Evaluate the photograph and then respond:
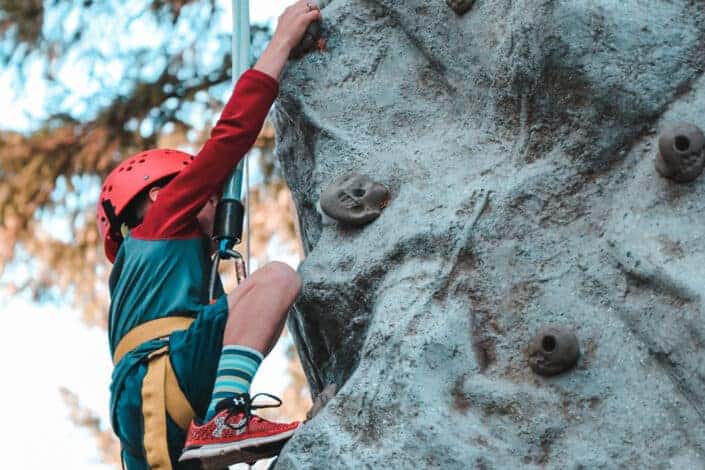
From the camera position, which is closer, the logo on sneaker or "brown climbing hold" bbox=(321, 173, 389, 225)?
the logo on sneaker

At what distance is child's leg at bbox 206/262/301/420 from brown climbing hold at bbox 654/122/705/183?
94cm

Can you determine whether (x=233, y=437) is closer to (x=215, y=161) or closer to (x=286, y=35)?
(x=215, y=161)

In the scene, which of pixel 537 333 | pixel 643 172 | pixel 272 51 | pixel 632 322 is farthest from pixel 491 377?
pixel 272 51

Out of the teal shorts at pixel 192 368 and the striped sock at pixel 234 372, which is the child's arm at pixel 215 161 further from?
the striped sock at pixel 234 372

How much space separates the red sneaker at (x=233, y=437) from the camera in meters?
3.10

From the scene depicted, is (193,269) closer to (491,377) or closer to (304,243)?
(304,243)

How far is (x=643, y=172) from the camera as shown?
10.6 feet

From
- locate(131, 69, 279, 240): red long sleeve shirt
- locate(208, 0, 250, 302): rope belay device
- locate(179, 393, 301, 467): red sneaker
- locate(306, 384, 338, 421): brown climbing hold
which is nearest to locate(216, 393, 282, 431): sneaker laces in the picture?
locate(179, 393, 301, 467): red sneaker

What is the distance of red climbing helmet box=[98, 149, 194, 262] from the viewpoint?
379 centimetres

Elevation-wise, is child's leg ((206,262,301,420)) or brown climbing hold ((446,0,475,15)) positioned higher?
brown climbing hold ((446,0,475,15))

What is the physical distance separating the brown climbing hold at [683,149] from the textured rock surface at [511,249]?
0.18ft

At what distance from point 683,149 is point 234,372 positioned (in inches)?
45.4

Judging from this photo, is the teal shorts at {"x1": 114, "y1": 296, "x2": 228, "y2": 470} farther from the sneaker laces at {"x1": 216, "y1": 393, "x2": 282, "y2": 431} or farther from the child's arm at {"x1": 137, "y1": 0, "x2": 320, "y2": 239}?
the child's arm at {"x1": 137, "y1": 0, "x2": 320, "y2": 239}

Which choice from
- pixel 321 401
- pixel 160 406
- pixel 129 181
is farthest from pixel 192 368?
pixel 129 181
